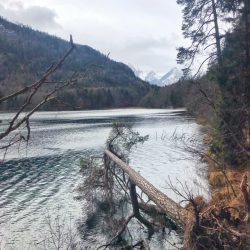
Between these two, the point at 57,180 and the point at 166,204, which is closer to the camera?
the point at 166,204

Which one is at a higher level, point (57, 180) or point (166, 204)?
point (166, 204)

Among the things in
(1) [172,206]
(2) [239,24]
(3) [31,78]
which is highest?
(2) [239,24]

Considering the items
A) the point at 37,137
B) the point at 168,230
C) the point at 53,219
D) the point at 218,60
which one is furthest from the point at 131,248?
the point at 37,137

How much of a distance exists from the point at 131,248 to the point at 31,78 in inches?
502

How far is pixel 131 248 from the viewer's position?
15.2m

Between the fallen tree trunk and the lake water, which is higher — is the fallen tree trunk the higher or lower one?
the higher one

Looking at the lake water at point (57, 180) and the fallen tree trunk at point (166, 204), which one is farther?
the lake water at point (57, 180)

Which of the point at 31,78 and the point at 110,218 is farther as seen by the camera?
the point at 110,218

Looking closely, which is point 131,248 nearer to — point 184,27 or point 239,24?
point 239,24

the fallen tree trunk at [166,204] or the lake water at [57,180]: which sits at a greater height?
the fallen tree trunk at [166,204]

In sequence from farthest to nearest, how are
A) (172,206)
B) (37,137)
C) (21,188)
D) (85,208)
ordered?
(37,137), (21,188), (85,208), (172,206)

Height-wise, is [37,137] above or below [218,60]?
below

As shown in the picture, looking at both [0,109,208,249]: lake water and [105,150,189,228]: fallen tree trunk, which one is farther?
[0,109,208,249]: lake water

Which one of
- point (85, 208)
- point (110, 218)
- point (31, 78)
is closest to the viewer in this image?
point (31, 78)
